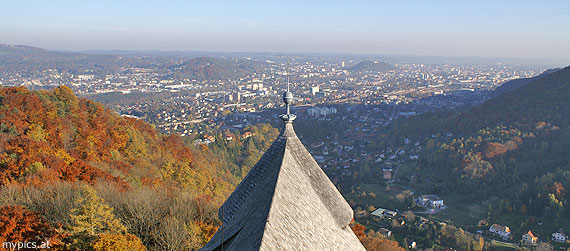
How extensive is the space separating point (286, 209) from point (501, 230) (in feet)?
91.0

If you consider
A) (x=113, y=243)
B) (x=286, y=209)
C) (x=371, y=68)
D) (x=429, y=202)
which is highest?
(x=286, y=209)

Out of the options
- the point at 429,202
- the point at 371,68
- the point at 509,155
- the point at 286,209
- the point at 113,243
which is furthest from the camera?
the point at 371,68

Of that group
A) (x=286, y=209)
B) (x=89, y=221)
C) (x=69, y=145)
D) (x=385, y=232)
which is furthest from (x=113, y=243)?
(x=385, y=232)

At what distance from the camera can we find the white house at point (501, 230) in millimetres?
26172

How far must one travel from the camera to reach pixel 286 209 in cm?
428

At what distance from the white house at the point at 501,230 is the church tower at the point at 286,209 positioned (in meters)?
26.2

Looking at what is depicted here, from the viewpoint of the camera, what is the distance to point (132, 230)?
11.3 meters

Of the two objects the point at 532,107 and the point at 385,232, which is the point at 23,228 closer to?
the point at 385,232

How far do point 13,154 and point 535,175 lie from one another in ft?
143

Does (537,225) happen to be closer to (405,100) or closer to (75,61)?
(405,100)

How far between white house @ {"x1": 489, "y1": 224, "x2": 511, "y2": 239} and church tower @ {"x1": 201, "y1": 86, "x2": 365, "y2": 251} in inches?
1030

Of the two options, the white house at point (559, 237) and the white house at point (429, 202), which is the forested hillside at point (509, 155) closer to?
the white house at point (559, 237)

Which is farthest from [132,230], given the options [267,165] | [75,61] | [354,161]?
[75,61]

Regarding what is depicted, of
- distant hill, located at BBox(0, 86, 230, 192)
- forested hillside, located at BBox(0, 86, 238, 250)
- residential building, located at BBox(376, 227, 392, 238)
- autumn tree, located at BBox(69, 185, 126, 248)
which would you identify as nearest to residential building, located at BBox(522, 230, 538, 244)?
residential building, located at BBox(376, 227, 392, 238)
